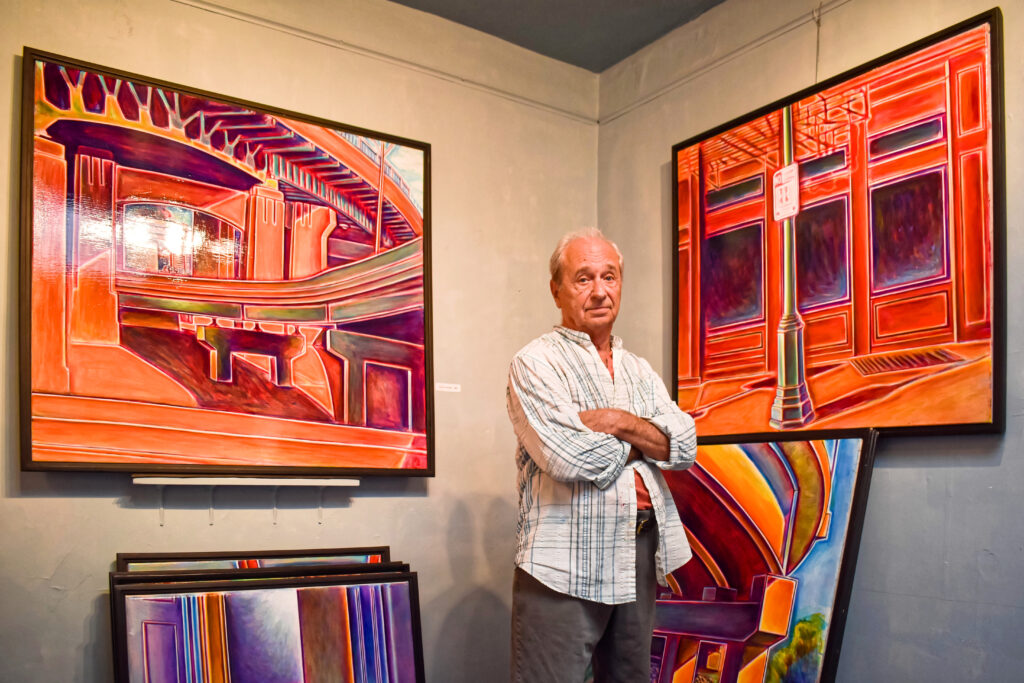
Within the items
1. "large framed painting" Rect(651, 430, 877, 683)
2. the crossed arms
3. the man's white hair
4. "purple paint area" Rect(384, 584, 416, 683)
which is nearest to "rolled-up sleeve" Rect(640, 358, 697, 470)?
the crossed arms

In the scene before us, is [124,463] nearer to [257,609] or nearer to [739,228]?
[257,609]

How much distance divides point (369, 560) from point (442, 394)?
70 centimetres

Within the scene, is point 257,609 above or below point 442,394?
below

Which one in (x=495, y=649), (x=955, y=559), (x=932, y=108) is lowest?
(x=495, y=649)

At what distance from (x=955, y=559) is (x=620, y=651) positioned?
1.04 m

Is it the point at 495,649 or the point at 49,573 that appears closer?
the point at 49,573

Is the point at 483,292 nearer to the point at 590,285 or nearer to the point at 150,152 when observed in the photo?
the point at 590,285

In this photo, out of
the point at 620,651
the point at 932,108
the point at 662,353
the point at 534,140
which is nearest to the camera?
the point at 620,651

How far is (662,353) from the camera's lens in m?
3.62

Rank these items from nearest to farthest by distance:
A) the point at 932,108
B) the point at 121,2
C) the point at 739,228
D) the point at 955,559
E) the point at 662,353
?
the point at 955,559, the point at 932,108, the point at 121,2, the point at 739,228, the point at 662,353

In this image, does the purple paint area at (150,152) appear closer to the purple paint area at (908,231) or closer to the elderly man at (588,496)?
the elderly man at (588,496)

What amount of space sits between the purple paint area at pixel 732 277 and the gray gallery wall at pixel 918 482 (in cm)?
26

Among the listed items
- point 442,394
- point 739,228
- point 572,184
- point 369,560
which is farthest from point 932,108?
point 369,560

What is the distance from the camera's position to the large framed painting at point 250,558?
8.80 feet
